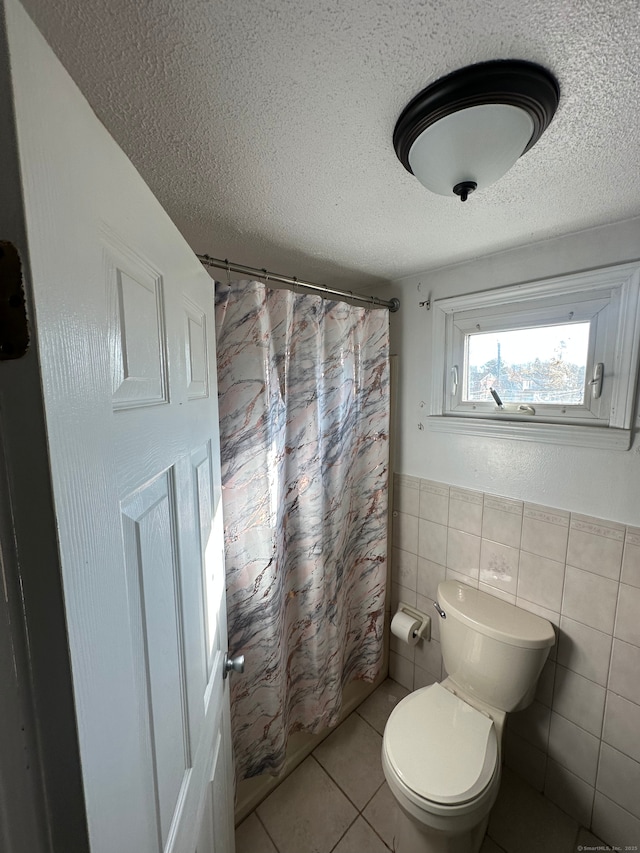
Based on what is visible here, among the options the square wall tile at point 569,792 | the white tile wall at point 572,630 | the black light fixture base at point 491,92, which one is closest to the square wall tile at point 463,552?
the white tile wall at point 572,630

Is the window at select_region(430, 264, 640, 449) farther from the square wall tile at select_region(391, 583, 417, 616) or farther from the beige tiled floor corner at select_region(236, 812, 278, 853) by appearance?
the beige tiled floor corner at select_region(236, 812, 278, 853)

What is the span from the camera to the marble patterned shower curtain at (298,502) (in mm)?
1223

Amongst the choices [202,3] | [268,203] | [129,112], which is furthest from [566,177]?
[129,112]

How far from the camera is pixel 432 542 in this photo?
170cm

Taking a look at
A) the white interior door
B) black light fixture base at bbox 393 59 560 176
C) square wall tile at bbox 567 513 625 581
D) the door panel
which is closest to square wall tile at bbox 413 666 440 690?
square wall tile at bbox 567 513 625 581

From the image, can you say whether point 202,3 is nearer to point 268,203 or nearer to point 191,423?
point 268,203

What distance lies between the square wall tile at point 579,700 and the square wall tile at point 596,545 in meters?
0.45

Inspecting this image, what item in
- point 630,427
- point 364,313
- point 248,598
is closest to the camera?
point 630,427

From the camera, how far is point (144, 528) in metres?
0.47

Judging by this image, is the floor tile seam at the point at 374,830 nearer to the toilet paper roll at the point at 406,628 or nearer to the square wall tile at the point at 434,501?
the toilet paper roll at the point at 406,628

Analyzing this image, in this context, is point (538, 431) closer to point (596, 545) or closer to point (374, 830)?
point (596, 545)

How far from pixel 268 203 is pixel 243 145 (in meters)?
0.23

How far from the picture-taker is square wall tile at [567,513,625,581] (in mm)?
1206

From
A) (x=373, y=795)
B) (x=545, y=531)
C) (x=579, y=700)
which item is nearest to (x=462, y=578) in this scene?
(x=545, y=531)
